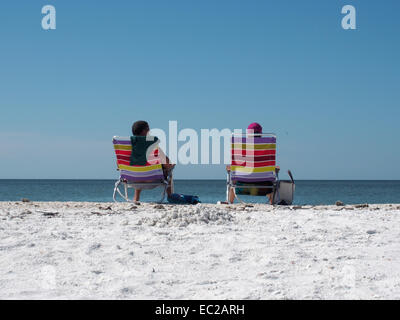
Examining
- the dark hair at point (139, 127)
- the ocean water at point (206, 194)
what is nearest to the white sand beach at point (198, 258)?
the dark hair at point (139, 127)

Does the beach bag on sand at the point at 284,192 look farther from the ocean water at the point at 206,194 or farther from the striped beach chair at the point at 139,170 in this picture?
the ocean water at the point at 206,194

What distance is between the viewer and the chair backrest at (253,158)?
7621 millimetres

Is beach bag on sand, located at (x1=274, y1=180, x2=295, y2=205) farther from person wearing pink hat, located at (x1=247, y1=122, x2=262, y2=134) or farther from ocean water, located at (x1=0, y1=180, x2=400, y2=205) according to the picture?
ocean water, located at (x1=0, y1=180, x2=400, y2=205)

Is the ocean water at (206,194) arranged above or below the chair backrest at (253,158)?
below

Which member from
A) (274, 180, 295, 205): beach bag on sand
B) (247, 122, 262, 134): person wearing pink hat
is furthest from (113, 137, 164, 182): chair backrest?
(274, 180, 295, 205): beach bag on sand

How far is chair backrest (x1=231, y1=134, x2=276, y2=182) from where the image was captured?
762 centimetres

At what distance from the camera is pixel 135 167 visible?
7.91 metres

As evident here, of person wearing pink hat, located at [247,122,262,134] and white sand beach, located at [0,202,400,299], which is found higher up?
person wearing pink hat, located at [247,122,262,134]

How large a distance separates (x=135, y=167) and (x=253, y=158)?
2026 millimetres

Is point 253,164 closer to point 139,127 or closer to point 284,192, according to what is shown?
point 284,192

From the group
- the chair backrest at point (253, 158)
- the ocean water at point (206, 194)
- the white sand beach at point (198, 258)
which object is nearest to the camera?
the white sand beach at point (198, 258)

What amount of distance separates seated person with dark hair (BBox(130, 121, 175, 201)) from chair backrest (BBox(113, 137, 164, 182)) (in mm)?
78
